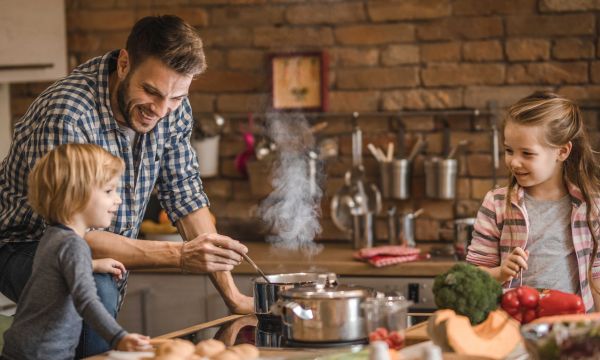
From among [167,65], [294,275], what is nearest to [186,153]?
[167,65]

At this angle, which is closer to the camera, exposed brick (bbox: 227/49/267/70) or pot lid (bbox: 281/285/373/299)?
pot lid (bbox: 281/285/373/299)

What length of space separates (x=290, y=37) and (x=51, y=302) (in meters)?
2.38

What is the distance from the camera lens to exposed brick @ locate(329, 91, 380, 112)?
3973mm

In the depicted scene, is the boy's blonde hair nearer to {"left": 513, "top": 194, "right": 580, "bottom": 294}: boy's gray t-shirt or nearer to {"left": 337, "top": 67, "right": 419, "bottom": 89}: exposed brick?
{"left": 513, "top": 194, "right": 580, "bottom": 294}: boy's gray t-shirt

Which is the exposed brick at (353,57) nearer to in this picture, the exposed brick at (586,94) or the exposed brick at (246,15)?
the exposed brick at (246,15)

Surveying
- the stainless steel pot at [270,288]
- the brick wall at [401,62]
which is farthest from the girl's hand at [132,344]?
the brick wall at [401,62]

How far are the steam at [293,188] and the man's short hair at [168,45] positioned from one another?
64.6 inches

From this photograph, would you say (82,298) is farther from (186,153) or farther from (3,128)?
(3,128)

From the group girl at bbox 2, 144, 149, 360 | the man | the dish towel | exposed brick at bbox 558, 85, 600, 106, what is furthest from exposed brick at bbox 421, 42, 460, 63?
girl at bbox 2, 144, 149, 360

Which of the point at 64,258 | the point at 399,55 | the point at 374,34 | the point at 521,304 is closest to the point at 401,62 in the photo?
the point at 399,55

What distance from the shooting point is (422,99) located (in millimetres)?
3916

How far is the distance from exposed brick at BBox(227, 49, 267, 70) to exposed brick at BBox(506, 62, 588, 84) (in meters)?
1.04

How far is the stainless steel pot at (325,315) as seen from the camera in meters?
1.88

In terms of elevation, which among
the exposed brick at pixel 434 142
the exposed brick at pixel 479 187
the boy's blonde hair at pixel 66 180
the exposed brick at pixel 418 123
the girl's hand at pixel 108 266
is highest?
the exposed brick at pixel 418 123
